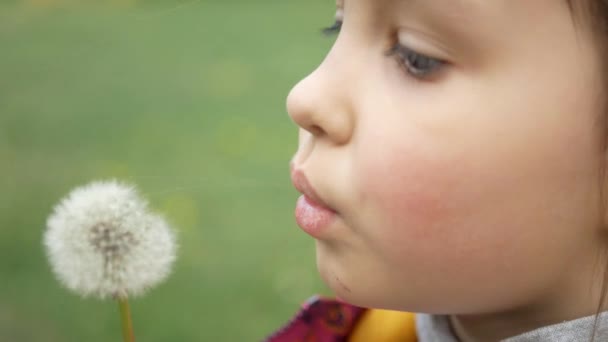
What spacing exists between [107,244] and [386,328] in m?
0.27

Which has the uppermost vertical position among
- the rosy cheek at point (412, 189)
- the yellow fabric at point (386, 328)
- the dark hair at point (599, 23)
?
the dark hair at point (599, 23)

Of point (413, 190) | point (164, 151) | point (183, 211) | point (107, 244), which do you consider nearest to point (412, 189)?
point (413, 190)

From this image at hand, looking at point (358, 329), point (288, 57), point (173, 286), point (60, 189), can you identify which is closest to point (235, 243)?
point (173, 286)

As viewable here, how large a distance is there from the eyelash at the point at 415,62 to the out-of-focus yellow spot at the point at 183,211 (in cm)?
59

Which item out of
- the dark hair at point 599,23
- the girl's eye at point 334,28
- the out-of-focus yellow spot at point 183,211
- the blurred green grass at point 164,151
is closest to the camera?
the dark hair at point 599,23

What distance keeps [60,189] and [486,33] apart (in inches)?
29.3

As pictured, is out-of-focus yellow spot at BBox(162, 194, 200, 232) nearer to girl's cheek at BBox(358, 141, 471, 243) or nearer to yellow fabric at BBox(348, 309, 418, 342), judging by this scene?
yellow fabric at BBox(348, 309, 418, 342)

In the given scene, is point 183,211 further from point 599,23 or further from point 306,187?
point 599,23

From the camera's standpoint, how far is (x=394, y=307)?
0.55 m

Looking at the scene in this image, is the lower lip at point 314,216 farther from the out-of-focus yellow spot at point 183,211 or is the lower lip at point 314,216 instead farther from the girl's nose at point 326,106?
the out-of-focus yellow spot at point 183,211

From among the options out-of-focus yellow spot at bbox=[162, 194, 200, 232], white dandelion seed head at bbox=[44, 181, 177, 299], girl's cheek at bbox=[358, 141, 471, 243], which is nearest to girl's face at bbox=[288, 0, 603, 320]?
girl's cheek at bbox=[358, 141, 471, 243]

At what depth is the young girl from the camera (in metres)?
0.46

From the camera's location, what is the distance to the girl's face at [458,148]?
0.46m

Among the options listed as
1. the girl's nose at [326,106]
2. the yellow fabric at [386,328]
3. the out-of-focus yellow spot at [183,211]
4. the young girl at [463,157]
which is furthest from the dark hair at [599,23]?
Result: the out-of-focus yellow spot at [183,211]
